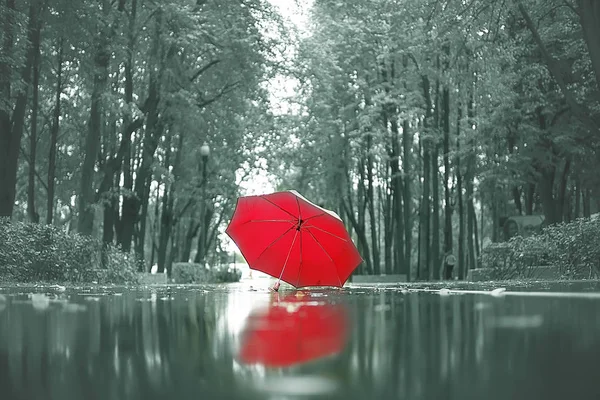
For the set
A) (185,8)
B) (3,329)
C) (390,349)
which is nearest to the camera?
(390,349)

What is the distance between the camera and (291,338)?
4.03 meters

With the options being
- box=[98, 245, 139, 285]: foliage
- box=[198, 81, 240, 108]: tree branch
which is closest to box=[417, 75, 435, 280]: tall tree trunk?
box=[198, 81, 240, 108]: tree branch

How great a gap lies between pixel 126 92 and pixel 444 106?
48.1 feet

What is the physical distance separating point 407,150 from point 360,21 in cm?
594

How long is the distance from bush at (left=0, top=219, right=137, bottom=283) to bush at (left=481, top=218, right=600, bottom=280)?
1050 centimetres

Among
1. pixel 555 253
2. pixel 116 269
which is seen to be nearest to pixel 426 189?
pixel 555 253

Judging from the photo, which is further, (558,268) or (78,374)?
(558,268)

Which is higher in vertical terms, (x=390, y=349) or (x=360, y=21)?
(x=360, y=21)

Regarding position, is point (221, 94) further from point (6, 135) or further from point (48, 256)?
point (48, 256)

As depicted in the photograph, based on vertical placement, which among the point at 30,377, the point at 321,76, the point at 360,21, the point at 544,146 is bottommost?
the point at 30,377

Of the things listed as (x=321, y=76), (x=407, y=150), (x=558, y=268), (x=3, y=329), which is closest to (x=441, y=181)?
(x=407, y=150)

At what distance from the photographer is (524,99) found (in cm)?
3052

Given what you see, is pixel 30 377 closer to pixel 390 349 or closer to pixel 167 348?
pixel 167 348

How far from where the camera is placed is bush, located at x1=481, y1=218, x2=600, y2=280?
1916 cm
